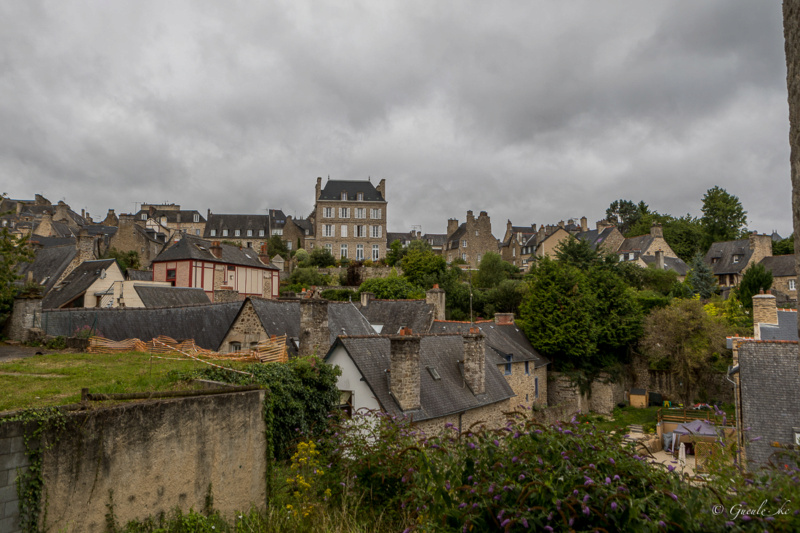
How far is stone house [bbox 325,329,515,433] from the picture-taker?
564 inches

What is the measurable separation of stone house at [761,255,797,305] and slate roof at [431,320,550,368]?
1060 inches

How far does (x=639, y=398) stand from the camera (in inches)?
1165

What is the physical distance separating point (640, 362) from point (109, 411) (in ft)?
99.9

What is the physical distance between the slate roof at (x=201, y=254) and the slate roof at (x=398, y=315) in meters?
14.4

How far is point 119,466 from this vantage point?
23.6ft

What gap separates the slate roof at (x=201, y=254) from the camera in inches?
1395

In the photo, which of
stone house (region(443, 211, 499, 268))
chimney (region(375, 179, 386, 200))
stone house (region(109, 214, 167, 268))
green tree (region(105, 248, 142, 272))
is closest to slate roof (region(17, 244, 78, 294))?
green tree (region(105, 248, 142, 272))

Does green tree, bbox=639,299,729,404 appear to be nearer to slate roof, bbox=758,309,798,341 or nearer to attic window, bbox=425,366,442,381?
slate roof, bbox=758,309,798,341

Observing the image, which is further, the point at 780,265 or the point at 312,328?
the point at 780,265

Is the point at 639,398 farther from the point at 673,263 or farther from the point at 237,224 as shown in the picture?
the point at 237,224

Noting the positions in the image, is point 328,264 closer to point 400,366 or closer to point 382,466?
point 400,366

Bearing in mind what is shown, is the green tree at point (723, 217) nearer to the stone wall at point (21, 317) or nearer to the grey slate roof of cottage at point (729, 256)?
the grey slate roof of cottage at point (729, 256)

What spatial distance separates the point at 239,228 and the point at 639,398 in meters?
60.4

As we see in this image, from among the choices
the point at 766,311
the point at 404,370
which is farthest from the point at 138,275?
the point at 766,311
